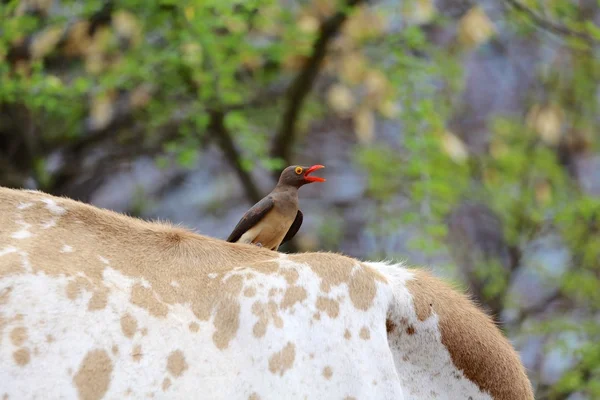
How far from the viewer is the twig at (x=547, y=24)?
9.66 m

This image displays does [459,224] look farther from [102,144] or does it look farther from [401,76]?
[102,144]

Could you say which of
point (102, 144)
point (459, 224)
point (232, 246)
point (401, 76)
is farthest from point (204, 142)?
point (232, 246)

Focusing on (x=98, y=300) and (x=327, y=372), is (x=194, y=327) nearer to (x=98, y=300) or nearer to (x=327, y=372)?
(x=98, y=300)

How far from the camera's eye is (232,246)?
3.57 meters

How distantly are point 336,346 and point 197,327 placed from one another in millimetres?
490

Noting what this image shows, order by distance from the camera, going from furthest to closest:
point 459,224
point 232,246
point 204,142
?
point 459,224, point 204,142, point 232,246

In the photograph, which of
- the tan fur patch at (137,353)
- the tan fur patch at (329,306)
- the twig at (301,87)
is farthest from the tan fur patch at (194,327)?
the twig at (301,87)

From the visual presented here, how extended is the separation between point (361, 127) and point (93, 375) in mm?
7287

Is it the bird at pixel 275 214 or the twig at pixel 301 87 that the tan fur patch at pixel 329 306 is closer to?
the bird at pixel 275 214

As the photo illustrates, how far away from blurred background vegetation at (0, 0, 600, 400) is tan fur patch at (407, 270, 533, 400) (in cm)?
549

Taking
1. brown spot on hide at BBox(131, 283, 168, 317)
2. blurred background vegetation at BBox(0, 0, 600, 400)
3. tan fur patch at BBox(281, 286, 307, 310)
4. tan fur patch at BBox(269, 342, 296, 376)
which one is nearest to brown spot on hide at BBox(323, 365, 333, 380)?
tan fur patch at BBox(269, 342, 296, 376)

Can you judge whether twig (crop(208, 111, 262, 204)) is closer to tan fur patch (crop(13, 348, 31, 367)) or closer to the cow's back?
the cow's back

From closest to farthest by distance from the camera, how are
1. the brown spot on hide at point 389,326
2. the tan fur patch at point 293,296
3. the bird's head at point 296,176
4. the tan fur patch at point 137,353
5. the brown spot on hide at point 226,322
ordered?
the tan fur patch at point 137,353
the brown spot on hide at point 226,322
the tan fur patch at point 293,296
the brown spot on hide at point 389,326
the bird's head at point 296,176

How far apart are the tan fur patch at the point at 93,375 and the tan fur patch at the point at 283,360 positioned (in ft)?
1.77
